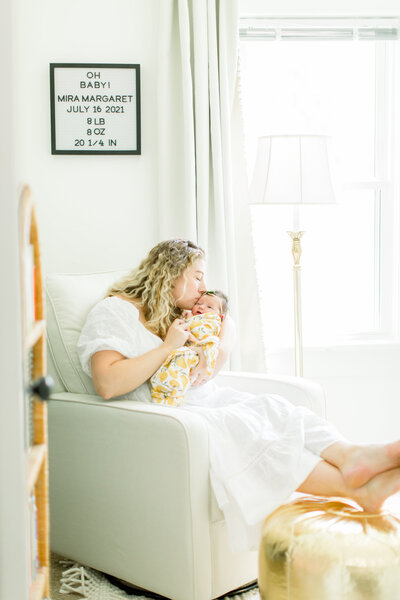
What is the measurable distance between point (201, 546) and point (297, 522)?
32 centimetres

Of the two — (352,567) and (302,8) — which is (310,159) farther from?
(352,567)

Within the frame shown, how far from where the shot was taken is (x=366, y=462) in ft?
6.06

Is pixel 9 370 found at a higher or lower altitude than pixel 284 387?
higher

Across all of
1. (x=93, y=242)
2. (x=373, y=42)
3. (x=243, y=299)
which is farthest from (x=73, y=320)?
(x=373, y=42)

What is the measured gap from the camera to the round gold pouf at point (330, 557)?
5.04 ft

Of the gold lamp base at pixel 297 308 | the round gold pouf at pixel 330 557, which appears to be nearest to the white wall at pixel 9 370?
the round gold pouf at pixel 330 557

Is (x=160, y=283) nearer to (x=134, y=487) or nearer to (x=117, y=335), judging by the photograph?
(x=117, y=335)

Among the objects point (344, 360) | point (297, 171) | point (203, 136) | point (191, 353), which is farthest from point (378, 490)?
point (203, 136)

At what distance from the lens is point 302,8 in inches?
122

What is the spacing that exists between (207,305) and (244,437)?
55cm

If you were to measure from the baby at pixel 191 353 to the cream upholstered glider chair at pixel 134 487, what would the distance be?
0.48 ft

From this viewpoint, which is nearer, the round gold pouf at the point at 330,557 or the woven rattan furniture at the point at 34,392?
the woven rattan furniture at the point at 34,392

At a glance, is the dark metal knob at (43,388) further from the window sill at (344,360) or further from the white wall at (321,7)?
the white wall at (321,7)

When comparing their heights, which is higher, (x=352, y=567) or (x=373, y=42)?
(x=373, y=42)
